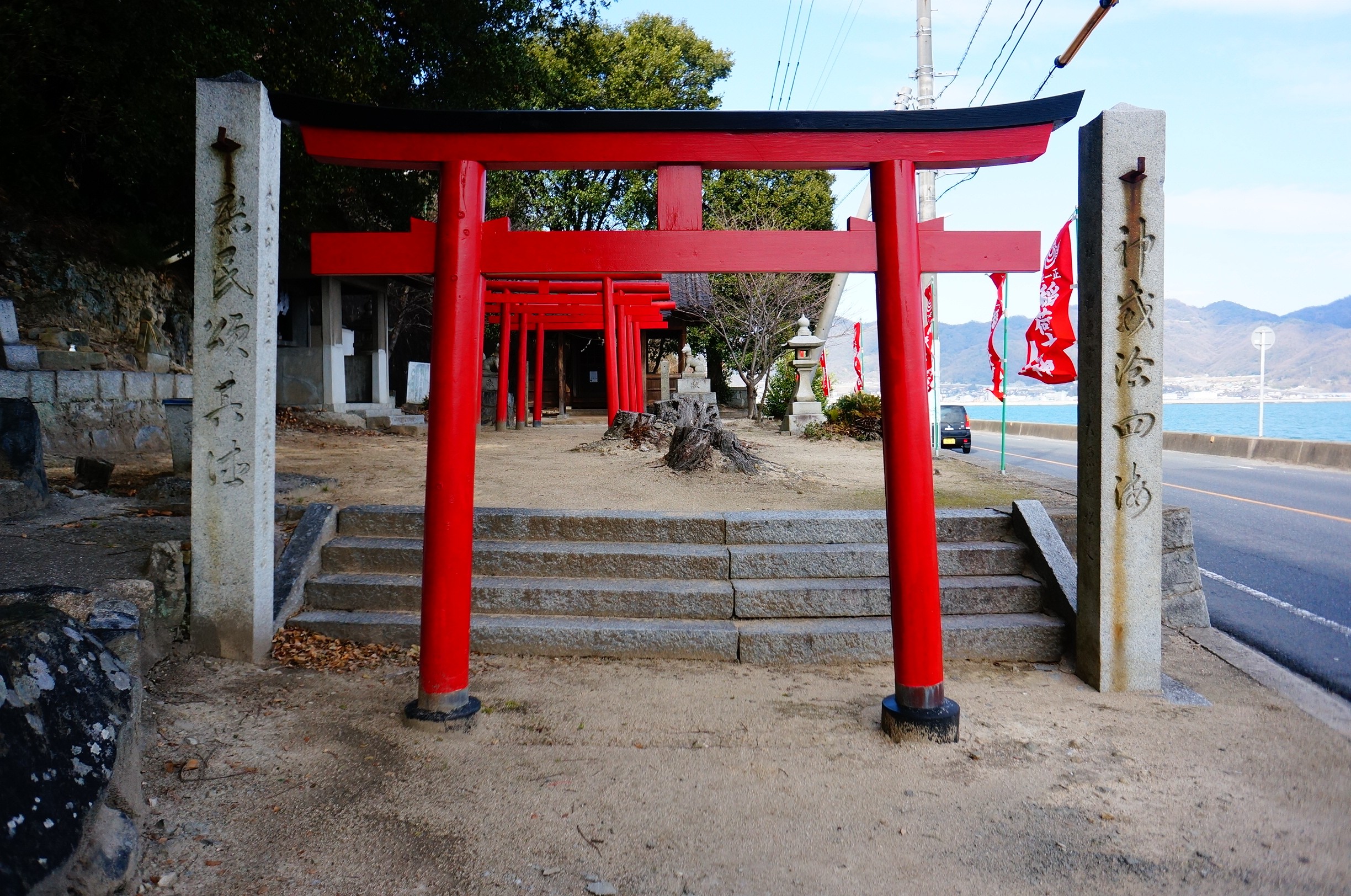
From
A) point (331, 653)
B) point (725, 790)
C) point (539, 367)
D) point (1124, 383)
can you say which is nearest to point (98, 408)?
point (331, 653)

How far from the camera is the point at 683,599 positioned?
16.7 ft

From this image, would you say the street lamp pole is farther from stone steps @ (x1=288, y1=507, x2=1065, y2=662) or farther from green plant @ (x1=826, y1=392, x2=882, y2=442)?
stone steps @ (x1=288, y1=507, x2=1065, y2=662)

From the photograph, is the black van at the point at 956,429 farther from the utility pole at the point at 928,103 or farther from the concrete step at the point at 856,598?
the concrete step at the point at 856,598

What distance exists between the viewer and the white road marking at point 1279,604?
560 centimetres

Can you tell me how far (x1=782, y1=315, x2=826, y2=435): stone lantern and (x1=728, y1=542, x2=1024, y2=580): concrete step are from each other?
13.0m

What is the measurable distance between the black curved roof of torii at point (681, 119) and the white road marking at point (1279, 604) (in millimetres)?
4282

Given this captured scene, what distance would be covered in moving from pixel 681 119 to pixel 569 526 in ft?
9.44

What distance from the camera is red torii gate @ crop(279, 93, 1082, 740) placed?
382 centimetres

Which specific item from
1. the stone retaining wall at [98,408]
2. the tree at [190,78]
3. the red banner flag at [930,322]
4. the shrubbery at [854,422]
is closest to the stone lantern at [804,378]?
the shrubbery at [854,422]

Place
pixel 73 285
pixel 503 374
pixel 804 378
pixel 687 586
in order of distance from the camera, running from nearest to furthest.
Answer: pixel 687 586, pixel 73 285, pixel 503 374, pixel 804 378

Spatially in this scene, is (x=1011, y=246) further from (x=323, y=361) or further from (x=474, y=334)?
(x=323, y=361)

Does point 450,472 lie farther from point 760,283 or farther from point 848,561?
point 760,283

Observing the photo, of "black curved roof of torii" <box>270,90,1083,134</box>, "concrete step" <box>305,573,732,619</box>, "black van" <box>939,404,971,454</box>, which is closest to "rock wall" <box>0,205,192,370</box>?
"concrete step" <box>305,573,732,619</box>

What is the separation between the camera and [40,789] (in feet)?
6.70
